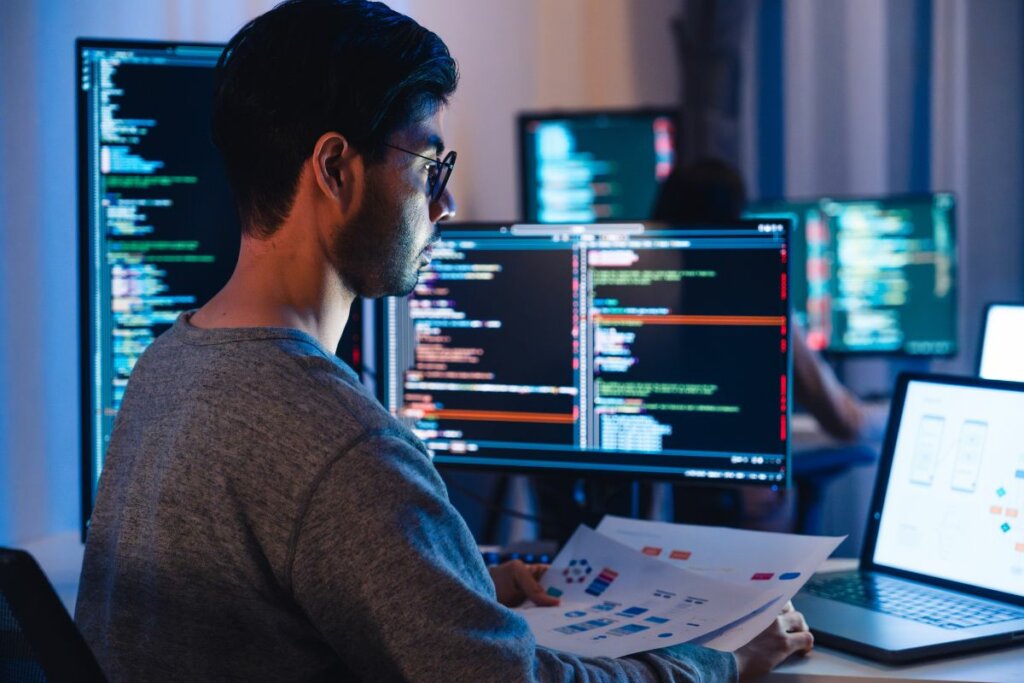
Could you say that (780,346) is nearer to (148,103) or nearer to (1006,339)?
(1006,339)

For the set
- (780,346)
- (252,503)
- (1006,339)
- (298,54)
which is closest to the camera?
(252,503)

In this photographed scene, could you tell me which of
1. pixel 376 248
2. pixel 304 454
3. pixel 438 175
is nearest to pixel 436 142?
pixel 438 175

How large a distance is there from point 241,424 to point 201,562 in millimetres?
118

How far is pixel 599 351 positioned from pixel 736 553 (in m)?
0.35

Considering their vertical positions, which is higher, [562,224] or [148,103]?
[148,103]

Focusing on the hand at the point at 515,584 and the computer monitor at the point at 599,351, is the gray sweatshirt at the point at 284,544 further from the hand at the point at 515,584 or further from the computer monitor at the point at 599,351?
the computer monitor at the point at 599,351

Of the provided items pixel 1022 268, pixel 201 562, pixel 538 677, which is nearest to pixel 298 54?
pixel 201 562

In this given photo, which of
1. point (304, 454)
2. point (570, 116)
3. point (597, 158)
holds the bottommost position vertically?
point (304, 454)

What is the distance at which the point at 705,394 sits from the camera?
1.54 metres

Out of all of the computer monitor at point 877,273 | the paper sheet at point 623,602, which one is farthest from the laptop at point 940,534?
the computer monitor at point 877,273

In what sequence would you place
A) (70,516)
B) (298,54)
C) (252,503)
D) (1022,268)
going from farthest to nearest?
(1022,268), (70,516), (298,54), (252,503)

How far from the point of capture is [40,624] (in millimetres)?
759

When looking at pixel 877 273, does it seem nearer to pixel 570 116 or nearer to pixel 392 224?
pixel 570 116

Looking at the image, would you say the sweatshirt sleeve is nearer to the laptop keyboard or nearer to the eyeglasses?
the eyeglasses
